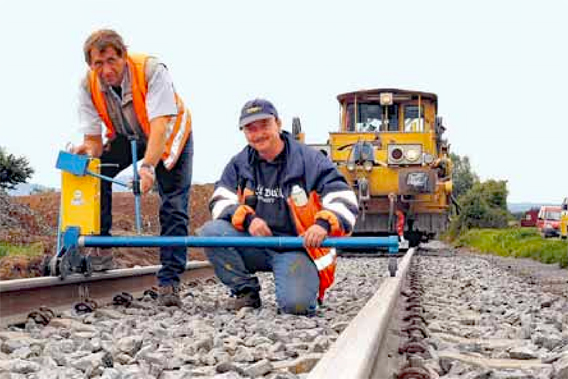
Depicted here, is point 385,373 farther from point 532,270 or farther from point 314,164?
point 532,270

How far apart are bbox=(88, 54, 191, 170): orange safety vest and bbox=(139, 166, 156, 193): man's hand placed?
356mm

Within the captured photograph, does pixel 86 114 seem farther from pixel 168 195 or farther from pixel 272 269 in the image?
pixel 272 269

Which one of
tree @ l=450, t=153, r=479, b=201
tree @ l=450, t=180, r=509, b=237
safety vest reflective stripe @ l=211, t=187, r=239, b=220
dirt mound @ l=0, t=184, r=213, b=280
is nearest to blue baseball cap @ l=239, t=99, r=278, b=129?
safety vest reflective stripe @ l=211, t=187, r=239, b=220

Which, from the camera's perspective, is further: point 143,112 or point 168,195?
point 168,195

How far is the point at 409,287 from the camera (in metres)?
6.24

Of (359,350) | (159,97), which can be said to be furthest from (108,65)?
(359,350)

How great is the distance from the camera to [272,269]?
4.55m

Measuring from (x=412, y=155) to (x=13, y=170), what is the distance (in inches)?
300

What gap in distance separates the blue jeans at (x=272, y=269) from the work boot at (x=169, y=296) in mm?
296

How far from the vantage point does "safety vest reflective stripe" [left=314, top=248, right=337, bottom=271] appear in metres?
4.35

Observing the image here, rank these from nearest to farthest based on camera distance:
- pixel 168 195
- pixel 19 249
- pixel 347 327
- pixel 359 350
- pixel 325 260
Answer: pixel 359 350, pixel 347 327, pixel 325 260, pixel 168 195, pixel 19 249

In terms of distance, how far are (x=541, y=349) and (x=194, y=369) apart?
4.89ft

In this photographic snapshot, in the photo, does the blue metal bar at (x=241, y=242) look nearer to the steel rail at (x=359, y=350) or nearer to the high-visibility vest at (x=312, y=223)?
the high-visibility vest at (x=312, y=223)

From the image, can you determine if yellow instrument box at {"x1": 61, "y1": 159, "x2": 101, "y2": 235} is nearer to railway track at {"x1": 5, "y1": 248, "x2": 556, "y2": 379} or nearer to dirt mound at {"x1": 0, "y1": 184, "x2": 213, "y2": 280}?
railway track at {"x1": 5, "y1": 248, "x2": 556, "y2": 379}
